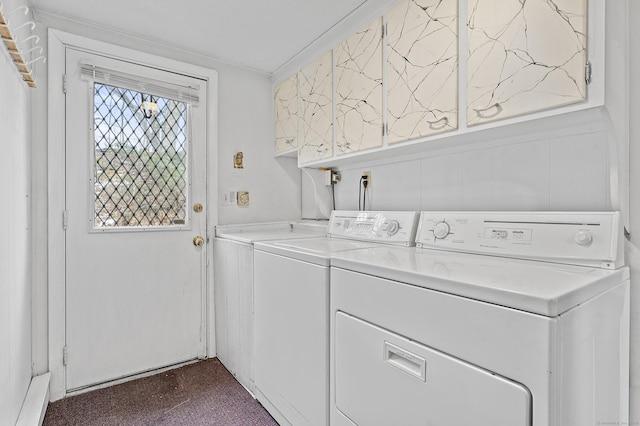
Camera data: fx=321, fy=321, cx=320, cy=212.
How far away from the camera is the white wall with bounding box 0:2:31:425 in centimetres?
123

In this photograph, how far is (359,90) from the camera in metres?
1.83

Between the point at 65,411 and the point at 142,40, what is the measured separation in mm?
2301

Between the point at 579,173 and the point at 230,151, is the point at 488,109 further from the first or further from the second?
the point at 230,151

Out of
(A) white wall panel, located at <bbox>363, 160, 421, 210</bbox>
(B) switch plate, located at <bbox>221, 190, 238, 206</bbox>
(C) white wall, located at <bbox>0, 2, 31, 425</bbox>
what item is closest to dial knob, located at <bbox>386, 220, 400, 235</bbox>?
(A) white wall panel, located at <bbox>363, 160, 421, 210</bbox>

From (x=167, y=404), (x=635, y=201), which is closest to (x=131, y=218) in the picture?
(x=167, y=404)

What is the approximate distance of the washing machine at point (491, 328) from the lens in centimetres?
73

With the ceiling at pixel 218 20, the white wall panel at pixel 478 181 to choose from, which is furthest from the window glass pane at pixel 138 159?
the white wall panel at pixel 478 181

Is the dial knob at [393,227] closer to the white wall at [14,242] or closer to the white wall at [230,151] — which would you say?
the white wall at [230,151]

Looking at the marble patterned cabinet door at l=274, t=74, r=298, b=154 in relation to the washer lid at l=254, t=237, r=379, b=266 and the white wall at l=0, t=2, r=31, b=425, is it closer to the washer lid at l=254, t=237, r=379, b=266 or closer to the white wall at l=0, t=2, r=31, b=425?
the washer lid at l=254, t=237, r=379, b=266

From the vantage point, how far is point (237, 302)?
2076 millimetres

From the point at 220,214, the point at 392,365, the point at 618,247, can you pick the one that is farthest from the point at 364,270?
the point at 220,214

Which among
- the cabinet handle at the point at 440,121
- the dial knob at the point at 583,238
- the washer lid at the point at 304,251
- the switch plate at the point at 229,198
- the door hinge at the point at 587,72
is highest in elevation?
the door hinge at the point at 587,72

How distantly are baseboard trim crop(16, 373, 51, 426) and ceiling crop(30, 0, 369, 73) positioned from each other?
210cm

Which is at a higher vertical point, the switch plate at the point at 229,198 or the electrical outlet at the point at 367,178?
the electrical outlet at the point at 367,178
